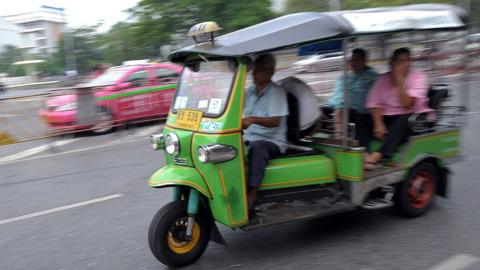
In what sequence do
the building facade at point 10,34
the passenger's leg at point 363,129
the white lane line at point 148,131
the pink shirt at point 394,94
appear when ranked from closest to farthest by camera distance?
the pink shirt at point 394,94 → the passenger's leg at point 363,129 → the white lane line at point 148,131 → the building facade at point 10,34

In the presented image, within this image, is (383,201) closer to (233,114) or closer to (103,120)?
(233,114)

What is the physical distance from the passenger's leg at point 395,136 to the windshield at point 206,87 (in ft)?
6.15

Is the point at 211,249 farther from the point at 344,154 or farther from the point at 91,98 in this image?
the point at 91,98

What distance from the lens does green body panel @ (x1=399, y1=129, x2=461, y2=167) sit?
5050mm

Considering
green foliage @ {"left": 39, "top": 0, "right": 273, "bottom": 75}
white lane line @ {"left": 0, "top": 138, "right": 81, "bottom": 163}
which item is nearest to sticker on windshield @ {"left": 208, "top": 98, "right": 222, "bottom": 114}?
white lane line @ {"left": 0, "top": 138, "right": 81, "bottom": 163}

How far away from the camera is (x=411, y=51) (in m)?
5.50

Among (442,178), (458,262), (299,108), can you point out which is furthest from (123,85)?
(458,262)

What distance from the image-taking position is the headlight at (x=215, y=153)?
12.8 feet

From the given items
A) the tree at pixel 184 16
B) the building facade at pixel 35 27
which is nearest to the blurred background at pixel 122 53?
the tree at pixel 184 16

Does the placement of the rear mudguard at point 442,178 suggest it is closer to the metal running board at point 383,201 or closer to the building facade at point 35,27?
the metal running board at point 383,201

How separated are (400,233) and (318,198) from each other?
0.83 metres

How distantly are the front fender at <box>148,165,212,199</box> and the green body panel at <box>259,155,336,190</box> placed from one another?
0.57 m

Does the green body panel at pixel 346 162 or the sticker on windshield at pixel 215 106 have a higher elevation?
the sticker on windshield at pixel 215 106

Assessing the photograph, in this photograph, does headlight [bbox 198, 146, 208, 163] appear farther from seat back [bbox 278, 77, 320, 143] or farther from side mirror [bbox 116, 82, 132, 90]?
side mirror [bbox 116, 82, 132, 90]
